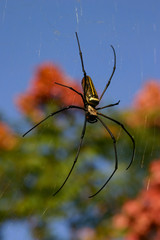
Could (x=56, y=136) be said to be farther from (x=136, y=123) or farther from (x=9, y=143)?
(x=136, y=123)

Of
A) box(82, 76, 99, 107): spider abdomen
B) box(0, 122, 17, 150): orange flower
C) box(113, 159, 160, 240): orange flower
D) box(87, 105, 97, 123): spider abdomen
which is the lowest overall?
box(87, 105, 97, 123): spider abdomen

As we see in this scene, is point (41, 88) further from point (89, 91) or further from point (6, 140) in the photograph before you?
point (89, 91)

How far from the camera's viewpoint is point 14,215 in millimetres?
3373

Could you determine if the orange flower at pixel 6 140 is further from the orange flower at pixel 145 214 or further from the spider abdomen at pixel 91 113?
the spider abdomen at pixel 91 113

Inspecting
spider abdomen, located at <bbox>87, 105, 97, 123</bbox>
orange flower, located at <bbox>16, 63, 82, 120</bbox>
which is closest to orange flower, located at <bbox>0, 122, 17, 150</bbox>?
orange flower, located at <bbox>16, 63, 82, 120</bbox>

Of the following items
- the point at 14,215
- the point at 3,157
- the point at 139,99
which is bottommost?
the point at 14,215

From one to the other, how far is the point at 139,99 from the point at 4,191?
166 cm

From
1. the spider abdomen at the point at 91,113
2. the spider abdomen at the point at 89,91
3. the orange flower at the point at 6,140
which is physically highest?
the orange flower at the point at 6,140

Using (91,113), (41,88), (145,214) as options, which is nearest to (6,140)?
(41,88)

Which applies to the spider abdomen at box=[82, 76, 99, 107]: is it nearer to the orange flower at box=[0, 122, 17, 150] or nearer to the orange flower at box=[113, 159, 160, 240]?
the orange flower at box=[113, 159, 160, 240]

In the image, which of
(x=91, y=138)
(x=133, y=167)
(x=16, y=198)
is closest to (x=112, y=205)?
(x=133, y=167)

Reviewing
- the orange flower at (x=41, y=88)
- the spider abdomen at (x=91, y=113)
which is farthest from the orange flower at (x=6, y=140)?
the spider abdomen at (x=91, y=113)

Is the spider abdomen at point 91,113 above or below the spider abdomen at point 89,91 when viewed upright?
below

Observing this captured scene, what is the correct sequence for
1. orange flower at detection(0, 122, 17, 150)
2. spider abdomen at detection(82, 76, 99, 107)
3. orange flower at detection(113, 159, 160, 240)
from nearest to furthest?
spider abdomen at detection(82, 76, 99, 107)
orange flower at detection(113, 159, 160, 240)
orange flower at detection(0, 122, 17, 150)
